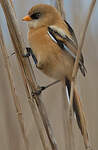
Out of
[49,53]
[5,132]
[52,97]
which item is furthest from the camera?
[52,97]

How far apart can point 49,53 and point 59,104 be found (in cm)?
55

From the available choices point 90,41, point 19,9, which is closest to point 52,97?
point 90,41

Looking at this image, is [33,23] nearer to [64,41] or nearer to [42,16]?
[42,16]

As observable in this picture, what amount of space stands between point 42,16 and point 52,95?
0.49m

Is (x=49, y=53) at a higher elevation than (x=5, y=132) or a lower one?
higher

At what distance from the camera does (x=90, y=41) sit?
4.91 ft

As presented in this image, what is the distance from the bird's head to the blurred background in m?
0.34

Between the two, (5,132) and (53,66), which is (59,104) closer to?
(5,132)

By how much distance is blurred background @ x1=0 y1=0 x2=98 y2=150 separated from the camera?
4.39 ft

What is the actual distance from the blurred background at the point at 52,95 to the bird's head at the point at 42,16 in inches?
13.3

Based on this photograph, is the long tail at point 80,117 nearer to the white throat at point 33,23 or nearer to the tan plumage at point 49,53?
the tan plumage at point 49,53

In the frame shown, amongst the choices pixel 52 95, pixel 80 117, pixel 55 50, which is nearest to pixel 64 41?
pixel 55 50

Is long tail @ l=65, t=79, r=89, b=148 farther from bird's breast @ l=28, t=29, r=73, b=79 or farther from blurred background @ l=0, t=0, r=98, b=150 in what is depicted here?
blurred background @ l=0, t=0, r=98, b=150

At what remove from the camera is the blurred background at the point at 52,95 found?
4.39 ft
